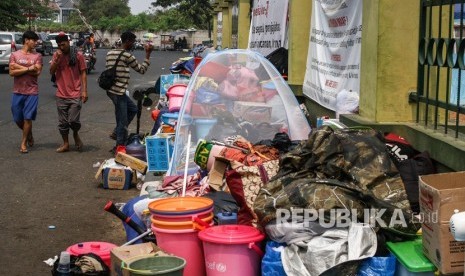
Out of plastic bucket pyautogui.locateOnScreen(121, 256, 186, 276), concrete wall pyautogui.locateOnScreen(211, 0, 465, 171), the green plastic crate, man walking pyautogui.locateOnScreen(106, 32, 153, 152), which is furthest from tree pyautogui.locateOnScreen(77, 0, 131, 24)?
the green plastic crate

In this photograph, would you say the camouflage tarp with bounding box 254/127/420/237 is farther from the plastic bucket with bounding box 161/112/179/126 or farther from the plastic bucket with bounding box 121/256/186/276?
the plastic bucket with bounding box 161/112/179/126

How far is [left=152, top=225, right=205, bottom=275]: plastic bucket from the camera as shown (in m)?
5.15

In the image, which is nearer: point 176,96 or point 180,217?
point 180,217

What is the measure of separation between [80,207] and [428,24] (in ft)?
14.0

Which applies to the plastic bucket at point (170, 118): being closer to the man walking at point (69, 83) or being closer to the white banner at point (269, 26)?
the man walking at point (69, 83)

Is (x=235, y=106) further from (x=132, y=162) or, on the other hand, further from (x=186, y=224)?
(x=186, y=224)

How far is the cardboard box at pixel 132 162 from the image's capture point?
30.5ft

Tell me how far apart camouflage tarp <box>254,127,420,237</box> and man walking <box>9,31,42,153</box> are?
6850mm

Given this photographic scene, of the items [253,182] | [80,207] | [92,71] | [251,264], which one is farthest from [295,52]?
[92,71]

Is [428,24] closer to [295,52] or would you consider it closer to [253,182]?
[253,182]

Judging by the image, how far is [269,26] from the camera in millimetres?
13086

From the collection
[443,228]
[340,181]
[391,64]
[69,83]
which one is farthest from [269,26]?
[443,228]

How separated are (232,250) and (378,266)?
3.14 feet

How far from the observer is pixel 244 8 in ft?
60.2
